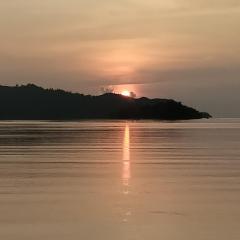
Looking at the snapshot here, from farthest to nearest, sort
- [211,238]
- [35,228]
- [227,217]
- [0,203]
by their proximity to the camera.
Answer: [0,203]
[227,217]
[35,228]
[211,238]

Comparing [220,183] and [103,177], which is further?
[103,177]

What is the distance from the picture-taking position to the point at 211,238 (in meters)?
12.0

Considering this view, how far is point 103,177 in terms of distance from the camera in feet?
74.0

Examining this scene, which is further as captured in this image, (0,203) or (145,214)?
(0,203)

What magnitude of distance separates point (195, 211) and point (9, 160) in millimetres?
17121

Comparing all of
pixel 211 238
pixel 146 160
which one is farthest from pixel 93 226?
pixel 146 160

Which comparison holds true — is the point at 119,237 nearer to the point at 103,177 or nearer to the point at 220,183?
the point at 220,183

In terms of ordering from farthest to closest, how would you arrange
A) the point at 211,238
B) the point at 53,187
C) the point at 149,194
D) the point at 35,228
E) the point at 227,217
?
1. the point at 53,187
2. the point at 149,194
3. the point at 227,217
4. the point at 35,228
5. the point at 211,238

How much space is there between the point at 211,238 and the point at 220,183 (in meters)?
8.32

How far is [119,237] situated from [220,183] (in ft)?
28.7

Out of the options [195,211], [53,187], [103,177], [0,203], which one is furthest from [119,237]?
[103,177]

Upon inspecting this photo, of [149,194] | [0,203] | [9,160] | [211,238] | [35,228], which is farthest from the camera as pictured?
[9,160]

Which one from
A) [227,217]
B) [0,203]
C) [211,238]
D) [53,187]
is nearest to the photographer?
[211,238]

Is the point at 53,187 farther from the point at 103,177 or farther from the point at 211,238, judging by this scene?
the point at 211,238
